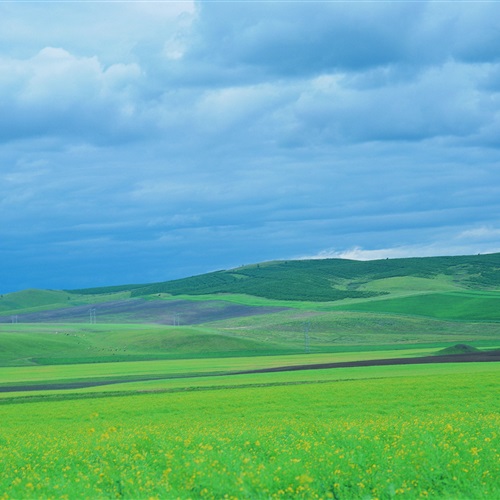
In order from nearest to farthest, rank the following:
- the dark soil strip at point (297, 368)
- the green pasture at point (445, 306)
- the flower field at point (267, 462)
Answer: the flower field at point (267, 462) < the dark soil strip at point (297, 368) < the green pasture at point (445, 306)

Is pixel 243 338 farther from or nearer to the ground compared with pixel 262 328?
nearer to the ground

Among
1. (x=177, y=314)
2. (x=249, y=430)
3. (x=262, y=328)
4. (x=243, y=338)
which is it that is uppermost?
(x=249, y=430)

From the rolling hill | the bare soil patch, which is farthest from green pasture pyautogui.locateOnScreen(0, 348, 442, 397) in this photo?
the bare soil patch

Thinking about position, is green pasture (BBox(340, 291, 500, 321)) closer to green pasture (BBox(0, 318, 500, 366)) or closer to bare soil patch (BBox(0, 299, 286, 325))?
green pasture (BBox(0, 318, 500, 366))

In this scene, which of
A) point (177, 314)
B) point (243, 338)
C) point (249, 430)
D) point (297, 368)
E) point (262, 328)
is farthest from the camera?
point (177, 314)

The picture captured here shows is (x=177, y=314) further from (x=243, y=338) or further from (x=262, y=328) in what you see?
(x=243, y=338)

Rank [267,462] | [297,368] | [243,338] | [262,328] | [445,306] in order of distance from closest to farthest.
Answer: [267,462], [297,368], [243,338], [262,328], [445,306]

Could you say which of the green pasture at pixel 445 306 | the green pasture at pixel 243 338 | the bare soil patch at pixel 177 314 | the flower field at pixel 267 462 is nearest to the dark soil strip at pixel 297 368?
the flower field at pixel 267 462

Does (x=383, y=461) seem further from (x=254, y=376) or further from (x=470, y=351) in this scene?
(x=470, y=351)

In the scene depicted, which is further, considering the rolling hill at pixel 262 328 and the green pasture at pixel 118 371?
the rolling hill at pixel 262 328

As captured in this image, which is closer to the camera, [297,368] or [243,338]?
[297,368]

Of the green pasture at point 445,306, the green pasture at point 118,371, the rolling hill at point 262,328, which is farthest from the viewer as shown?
the green pasture at point 445,306

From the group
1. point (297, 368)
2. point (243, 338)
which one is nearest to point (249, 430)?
point (297, 368)

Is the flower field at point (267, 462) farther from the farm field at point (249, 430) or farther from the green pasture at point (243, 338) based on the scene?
the green pasture at point (243, 338)
